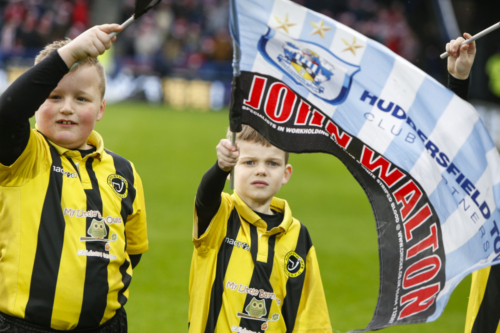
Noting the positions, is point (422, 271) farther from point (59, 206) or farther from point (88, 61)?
point (88, 61)

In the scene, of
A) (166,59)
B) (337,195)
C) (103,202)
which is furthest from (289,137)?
(166,59)

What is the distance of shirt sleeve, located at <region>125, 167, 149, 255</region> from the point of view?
254 centimetres

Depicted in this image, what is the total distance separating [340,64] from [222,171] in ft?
2.21

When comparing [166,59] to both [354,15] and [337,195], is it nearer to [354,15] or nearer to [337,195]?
[354,15]

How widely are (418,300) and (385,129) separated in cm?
69

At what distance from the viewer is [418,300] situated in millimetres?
2346

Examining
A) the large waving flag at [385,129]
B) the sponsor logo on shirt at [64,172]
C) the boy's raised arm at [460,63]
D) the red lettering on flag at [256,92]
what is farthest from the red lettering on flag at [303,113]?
the sponsor logo on shirt at [64,172]

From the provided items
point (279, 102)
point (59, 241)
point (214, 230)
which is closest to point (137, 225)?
point (214, 230)

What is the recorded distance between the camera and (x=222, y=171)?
7.64ft

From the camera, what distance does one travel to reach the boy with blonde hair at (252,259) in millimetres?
2480

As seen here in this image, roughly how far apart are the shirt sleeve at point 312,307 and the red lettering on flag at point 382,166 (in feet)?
1.58

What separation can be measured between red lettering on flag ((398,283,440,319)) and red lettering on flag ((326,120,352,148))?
2.13ft

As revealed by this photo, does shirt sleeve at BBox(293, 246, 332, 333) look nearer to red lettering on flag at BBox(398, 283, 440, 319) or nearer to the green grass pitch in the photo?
red lettering on flag at BBox(398, 283, 440, 319)

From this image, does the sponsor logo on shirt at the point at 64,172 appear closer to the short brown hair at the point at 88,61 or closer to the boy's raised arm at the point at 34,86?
the boy's raised arm at the point at 34,86
